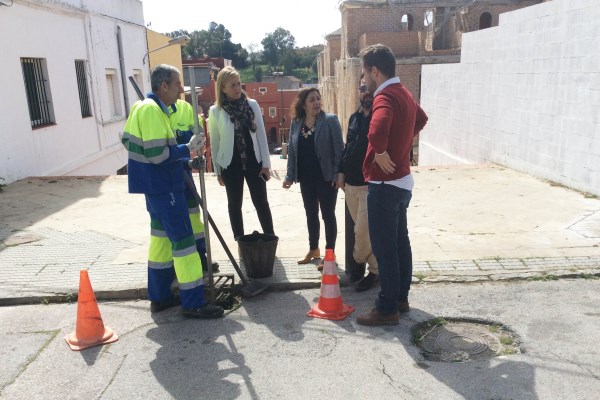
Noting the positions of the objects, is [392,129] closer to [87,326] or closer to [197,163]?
[197,163]

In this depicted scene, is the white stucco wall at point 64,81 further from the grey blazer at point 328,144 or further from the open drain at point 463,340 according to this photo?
the open drain at point 463,340

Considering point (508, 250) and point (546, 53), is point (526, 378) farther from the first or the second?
point (546, 53)

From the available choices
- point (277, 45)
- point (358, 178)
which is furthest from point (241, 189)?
point (277, 45)

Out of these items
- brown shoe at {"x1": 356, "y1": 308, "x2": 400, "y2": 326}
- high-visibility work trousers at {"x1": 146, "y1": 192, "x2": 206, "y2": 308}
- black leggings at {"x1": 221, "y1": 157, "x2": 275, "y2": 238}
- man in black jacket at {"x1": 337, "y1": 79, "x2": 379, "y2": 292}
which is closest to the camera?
brown shoe at {"x1": 356, "y1": 308, "x2": 400, "y2": 326}

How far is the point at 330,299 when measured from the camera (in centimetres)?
421

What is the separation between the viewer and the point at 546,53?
8.64 m

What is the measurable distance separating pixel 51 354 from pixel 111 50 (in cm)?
1382

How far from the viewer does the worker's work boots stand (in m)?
4.18

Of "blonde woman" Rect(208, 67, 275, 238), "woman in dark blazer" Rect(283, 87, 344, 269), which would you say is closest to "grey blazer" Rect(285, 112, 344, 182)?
"woman in dark blazer" Rect(283, 87, 344, 269)

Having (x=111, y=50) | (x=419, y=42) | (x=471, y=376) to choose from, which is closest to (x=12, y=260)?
(x=471, y=376)

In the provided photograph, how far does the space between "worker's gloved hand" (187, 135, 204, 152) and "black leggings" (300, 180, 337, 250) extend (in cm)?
125

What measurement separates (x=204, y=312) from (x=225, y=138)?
1662mm

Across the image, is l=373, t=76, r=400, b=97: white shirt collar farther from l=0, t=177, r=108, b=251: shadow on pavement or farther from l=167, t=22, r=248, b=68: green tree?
l=167, t=22, r=248, b=68: green tree

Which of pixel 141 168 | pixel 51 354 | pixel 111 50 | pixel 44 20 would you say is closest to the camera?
pixel 51 354
